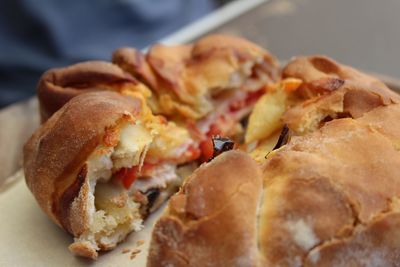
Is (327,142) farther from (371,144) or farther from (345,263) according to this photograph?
(345,263)

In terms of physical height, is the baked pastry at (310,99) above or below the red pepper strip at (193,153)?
above

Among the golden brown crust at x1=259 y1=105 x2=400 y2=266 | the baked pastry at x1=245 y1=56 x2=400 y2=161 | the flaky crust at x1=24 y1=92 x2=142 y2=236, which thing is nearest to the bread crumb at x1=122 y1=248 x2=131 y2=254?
the flaky crust at x1=24 y1=92 x2=142 y2=236

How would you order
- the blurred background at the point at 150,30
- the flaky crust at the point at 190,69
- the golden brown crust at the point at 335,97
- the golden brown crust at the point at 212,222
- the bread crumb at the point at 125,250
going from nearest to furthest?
the golden brown crust at the point at 212,222 → the golden brown crust at the point at 335,97 → the bread crumb at the point at 125,250 → the flaky crust at the point at 190,69 → the blurred background at the point at 150,30

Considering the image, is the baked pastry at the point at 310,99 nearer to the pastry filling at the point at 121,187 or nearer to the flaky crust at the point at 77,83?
the pastry filling at the point at 121,187

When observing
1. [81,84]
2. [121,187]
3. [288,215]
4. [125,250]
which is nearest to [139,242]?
[125,250]

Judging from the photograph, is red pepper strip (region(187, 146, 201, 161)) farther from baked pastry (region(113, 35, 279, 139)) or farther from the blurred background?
the blurred background

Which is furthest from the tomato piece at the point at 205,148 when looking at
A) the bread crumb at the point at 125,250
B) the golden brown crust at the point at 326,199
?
the golden brown crust at the point at 326,199
